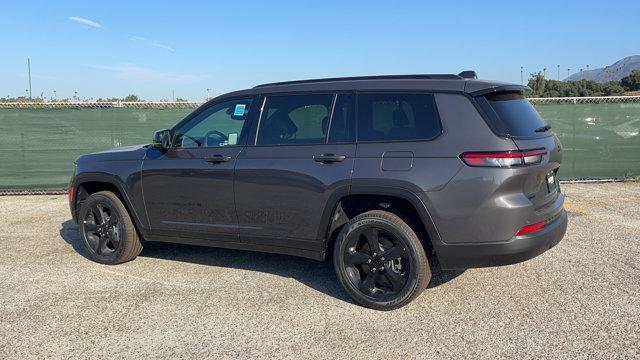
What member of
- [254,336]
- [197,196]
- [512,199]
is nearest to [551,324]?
[512,199]

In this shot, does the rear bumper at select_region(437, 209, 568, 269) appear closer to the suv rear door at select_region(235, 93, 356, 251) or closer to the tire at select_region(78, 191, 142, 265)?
the suv rear door at select_region(235, 93, 356, 251)

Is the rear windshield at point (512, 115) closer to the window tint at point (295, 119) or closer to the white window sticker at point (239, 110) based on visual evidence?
the window tint at point (295, 119)

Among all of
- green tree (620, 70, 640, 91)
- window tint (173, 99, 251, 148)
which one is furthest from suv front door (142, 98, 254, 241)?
green tree (620, 70, 640, 91)

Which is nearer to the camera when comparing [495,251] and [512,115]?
[495,251]

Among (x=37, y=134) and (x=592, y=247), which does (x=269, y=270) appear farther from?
(x=37, y=134)

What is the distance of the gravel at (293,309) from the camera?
3.61 meters

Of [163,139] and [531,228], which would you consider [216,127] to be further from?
[531,228]

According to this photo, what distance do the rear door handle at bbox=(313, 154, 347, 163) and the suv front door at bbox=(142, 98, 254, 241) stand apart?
0.83 meters

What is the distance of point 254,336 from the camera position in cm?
381

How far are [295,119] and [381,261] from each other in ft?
4.77

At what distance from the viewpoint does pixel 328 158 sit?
14.2ft

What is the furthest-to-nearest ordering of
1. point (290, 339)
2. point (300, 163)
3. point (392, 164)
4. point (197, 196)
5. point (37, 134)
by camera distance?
point (37, 134) < point (197, 196) < point (300, 163) < point (392, 164) < point (290, 339)

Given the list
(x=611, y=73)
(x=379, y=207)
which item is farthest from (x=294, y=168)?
(x=611, y=73)

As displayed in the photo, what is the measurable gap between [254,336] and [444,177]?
5.82 feet
